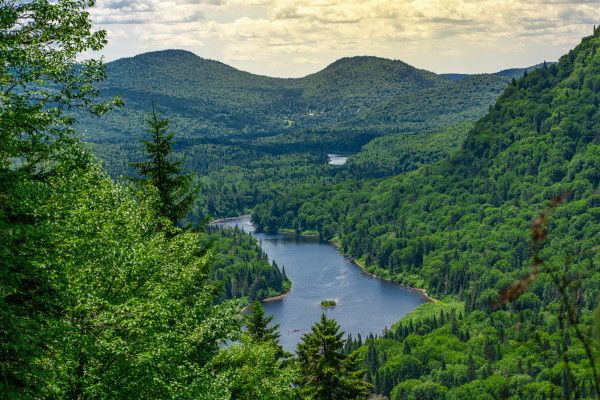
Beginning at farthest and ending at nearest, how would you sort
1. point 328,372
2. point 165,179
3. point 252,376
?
point 328,372 < point 165,179 < point 252,376

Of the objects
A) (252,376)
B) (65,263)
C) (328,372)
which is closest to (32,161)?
(65,263)

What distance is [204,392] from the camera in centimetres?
2500

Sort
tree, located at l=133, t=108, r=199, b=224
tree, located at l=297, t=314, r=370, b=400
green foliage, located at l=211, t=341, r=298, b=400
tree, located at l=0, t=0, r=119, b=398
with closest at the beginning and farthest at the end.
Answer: tree, located at l=0, t=0, r=119, b=398
green foliage, located at l=211, t=341, r=298, b=400
tree, located at l=133, t=108, r=199, b=224
tree, located at l=297, t=314, r=370, b=400

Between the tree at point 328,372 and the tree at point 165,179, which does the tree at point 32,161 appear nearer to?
the tree at point 165,179

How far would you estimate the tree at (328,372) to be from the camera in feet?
153

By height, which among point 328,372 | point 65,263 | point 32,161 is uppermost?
point 32,161

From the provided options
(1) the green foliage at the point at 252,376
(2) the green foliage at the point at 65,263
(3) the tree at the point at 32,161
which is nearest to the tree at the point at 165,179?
(1) the green foliage at the point at 252,376

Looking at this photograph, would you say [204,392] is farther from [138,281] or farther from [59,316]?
[59,316]

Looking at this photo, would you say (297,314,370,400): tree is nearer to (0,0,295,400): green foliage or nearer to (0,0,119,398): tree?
(0,0,295,400): green foliage

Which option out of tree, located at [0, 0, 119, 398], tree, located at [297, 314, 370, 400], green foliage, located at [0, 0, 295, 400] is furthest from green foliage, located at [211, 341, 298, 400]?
tree, located at [0, 0, 119, 398]

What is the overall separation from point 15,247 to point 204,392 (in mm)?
9626

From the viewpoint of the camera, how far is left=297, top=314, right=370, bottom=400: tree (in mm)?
46656

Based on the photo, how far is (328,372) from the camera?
46688mm

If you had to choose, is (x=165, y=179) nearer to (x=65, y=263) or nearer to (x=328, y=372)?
(x=328, y=372)
